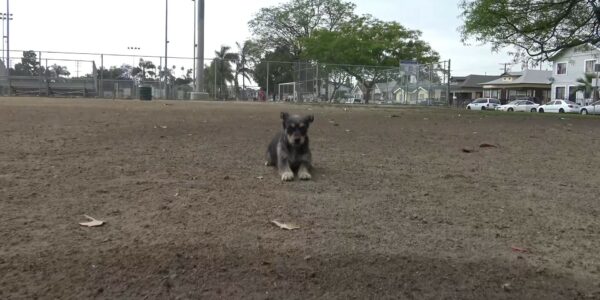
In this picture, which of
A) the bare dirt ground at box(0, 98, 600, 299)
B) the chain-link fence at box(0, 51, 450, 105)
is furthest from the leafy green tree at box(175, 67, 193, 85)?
the bare dirt ground at box(0, 98, 600, 299)

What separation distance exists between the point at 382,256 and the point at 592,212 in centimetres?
224

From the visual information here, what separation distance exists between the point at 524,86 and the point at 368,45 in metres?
31.3

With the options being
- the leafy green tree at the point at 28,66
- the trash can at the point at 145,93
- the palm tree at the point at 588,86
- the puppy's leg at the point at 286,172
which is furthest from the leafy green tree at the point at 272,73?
the puppy's leg at the point at 286,172

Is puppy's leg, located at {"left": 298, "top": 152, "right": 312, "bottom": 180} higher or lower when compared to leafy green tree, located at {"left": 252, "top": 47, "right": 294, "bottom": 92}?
lower

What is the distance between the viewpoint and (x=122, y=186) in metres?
4.69

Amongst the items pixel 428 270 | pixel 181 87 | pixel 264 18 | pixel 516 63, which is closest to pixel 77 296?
pixel 428 270

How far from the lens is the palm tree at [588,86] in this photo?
55.3 metres

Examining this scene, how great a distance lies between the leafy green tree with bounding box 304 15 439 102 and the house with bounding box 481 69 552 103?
892 inches

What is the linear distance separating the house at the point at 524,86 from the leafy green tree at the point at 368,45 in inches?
892

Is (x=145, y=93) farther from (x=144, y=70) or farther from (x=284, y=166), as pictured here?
(x=284, y=166)

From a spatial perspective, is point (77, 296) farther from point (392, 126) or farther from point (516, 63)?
point (516, 63)

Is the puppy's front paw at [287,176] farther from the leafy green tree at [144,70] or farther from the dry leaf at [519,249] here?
the leafy green tree at [144,70]

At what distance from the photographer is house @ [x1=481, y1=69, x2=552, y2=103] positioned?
71494mm

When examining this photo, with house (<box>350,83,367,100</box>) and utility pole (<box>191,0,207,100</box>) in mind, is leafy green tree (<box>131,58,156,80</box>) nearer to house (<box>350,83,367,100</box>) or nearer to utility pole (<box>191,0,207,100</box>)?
utility pole (<box>191,0,207,100</box>)
